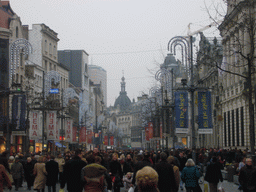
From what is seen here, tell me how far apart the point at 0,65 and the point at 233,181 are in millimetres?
25760

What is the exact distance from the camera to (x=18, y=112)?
36.6 m

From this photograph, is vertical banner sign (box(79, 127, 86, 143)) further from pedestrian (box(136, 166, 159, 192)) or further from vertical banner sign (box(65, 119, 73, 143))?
pedestrian (box(136, 166, 159, 192))

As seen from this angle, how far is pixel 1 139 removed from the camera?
2056 inches

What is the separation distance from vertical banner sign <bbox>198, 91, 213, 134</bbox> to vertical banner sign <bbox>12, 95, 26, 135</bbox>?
1323 cm

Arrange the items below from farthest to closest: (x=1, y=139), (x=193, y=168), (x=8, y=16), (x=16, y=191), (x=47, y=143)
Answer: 1. (x=47, y=143)
2. (x=8, y=16)
3. (x=1, y=139)
4. (x=16, y=191)
5. (x=193, y=168)

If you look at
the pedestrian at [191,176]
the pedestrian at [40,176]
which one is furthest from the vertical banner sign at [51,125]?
the pedestrian at [191,176]

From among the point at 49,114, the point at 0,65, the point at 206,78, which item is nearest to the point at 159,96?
the point at 49,114

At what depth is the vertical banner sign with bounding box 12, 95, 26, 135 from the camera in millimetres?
36250

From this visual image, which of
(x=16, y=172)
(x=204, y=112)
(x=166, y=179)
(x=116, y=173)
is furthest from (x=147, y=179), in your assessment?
(x=204, y=112)

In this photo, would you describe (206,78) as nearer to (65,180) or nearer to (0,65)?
(0,65)

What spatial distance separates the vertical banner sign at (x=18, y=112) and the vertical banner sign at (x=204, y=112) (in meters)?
13.2

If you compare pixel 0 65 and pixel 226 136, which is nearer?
pixel 0 65

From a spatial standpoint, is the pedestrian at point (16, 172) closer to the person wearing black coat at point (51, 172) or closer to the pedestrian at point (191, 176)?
the person wearing black coat at point (51, 172)

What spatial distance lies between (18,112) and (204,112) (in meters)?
14.2
